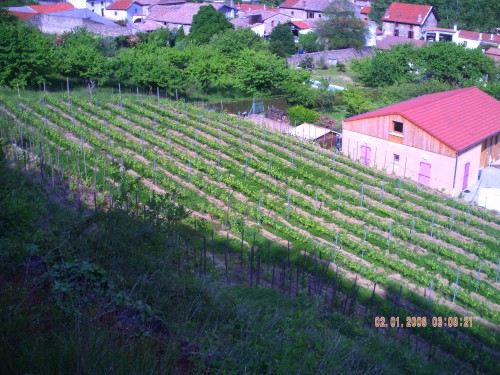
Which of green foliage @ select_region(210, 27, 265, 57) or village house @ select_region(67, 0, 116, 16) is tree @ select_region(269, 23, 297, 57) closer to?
green foliage @ select_region(210, 27, 265, 57)

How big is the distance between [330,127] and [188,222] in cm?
1279

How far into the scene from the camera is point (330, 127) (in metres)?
23.5

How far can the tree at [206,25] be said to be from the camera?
37.3 meters

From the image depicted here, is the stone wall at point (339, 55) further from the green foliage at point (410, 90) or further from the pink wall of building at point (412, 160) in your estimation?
the pink wall of building at point (412, 160)

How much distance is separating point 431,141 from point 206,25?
23.5 metres

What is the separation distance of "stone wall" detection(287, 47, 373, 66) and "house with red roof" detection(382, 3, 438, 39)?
840 centimetres

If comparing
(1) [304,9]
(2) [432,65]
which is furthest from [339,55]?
(1) [304,9]

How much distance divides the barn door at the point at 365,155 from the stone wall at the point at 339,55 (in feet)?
61.3

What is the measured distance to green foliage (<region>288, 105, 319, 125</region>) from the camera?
2398 cm

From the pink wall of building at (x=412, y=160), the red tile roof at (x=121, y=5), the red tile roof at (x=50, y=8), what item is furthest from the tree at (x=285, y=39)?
the pink wall of building at (x=412, y=160)

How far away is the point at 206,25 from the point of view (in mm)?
37594

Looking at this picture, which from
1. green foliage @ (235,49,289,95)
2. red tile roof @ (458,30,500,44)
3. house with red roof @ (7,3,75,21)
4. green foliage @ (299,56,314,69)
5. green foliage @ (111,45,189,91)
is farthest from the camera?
red tile roof @ (458,30,500,44)

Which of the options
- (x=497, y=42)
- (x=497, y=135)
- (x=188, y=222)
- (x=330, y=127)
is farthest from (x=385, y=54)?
(x=188, y=222)

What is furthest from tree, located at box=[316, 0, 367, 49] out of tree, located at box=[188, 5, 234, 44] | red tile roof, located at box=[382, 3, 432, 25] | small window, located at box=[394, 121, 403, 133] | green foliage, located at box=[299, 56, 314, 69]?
small window, located at box=[394, 121, 403, 133]
